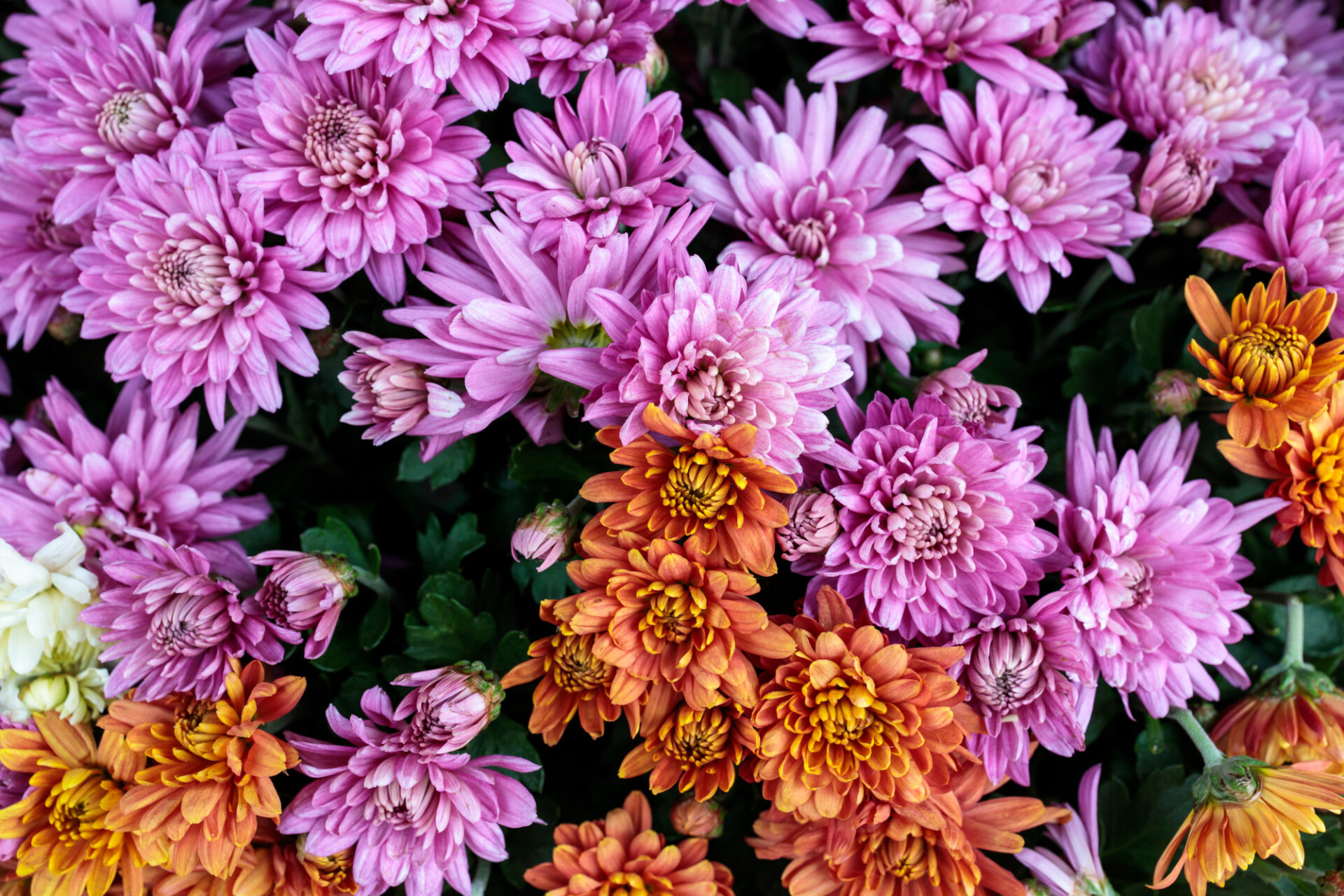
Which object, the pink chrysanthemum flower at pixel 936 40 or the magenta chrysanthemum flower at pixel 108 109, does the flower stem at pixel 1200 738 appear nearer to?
the pink chrysanthemum flower at pixel 936 40

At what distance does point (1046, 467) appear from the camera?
1.25 meters

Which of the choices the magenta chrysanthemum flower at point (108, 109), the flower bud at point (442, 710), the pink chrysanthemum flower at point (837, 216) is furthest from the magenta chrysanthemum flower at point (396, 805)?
the magenta chrysanthemum flower at point (108, 109)

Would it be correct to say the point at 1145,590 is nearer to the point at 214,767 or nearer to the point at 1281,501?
the point at 1281,501

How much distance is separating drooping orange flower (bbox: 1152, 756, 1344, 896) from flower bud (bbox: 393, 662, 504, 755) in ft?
2.53

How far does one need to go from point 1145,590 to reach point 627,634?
0.60m

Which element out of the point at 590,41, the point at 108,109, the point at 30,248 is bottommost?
the point at 30,248

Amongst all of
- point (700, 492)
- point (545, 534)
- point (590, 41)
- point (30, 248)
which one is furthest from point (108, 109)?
point (700, 492)

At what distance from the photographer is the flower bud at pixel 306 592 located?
3.27 ft

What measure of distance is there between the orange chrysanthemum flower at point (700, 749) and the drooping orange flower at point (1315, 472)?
653mm

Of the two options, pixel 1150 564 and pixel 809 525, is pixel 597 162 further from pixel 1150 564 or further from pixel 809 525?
pixel 1150 564

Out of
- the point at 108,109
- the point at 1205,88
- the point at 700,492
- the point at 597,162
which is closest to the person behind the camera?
the point at 700,492

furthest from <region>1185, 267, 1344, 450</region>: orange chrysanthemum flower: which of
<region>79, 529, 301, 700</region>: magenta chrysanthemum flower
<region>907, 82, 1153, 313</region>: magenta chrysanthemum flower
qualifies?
<region>79, 529, 301, 700</region>: magenta chrysanthemum flower

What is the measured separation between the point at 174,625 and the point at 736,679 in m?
0.61

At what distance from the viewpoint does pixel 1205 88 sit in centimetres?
125
